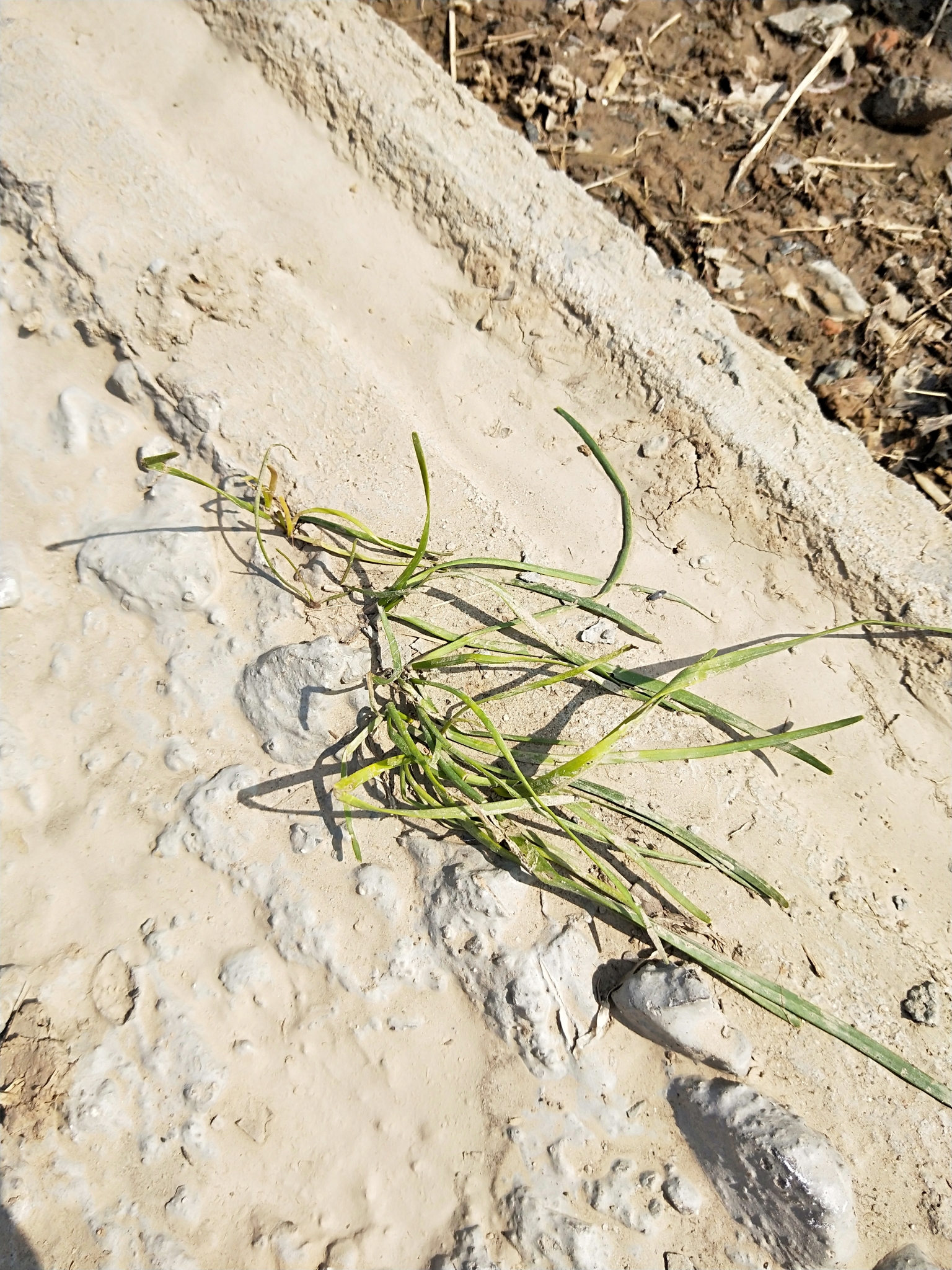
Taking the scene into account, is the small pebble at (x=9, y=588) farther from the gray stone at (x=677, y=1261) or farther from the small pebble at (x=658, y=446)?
the gray stone at (x=677, y=1261)

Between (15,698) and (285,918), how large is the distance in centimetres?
73

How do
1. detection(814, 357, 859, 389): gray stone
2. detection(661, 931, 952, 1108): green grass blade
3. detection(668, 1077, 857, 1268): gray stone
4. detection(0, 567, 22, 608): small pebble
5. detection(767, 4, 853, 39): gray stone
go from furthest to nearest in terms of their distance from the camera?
detection(767, 4, 853, 39): gray stone, detection(814, 357, 859, 389): gray stone, detection(0, 567, 22, 608): small pebble, detection(661, 931, 952, 1108): green grass blade, detection(668, 1077, 857, 1268): gray stone

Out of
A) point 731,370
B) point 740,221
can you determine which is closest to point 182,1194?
point 731,370

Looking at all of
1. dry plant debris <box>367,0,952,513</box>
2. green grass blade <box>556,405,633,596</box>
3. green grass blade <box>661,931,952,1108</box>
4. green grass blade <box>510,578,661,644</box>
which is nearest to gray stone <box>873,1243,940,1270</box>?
green grass blade <box>661,931,952,1108</box>

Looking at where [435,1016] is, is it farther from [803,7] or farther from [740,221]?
[803,7]

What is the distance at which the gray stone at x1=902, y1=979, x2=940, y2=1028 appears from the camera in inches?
58.6

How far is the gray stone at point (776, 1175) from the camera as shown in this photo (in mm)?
1290

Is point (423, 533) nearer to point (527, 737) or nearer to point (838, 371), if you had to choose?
point (527, 737)

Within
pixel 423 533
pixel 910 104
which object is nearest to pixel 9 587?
pixel 423 533

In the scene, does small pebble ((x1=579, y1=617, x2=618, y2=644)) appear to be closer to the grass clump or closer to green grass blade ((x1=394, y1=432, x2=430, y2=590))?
the grass clump

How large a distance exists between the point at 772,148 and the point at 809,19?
0.40 m

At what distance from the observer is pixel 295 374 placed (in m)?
1.85

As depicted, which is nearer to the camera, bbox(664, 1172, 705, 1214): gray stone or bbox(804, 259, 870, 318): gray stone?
bbox(664, 1172, 705, 1214): gray stone

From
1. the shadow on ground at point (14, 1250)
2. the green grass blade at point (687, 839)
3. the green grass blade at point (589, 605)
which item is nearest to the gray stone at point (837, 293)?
the green grass blade at point (589, 605)
